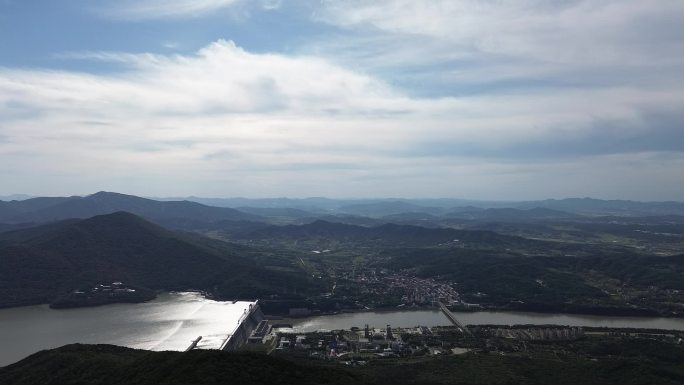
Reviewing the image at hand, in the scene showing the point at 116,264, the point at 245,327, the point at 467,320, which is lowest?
the point at 467,320

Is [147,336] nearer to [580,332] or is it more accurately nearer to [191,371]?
[191,371]

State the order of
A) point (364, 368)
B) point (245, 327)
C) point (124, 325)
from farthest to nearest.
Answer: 1. point (124, 325)
2. point (245, 327)
3. point (364, 368)

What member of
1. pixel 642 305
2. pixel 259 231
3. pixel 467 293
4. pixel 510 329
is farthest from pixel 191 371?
pixel 259 231

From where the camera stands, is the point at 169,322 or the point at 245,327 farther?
the point at 169,322

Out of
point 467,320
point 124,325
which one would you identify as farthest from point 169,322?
point 467,320

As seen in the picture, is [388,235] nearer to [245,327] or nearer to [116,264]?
[116,264]

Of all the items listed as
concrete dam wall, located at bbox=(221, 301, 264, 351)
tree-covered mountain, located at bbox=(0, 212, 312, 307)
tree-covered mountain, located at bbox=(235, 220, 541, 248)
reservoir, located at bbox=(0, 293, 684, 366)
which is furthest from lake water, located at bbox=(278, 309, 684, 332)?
tree-covered mountain, located at bbox=(235, 220, 541, 248)

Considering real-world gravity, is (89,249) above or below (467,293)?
above

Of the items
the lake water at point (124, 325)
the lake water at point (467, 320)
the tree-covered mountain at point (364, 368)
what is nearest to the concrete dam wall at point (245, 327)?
the lake water at point (124, 325)
